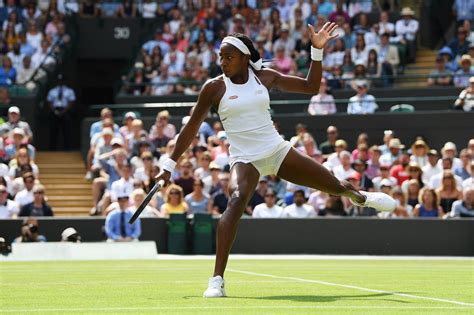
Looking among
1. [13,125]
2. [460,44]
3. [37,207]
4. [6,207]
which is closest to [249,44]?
[6,207]

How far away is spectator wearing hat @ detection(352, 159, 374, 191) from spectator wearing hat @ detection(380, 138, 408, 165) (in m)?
0.62

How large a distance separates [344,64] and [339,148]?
4678 millimetres

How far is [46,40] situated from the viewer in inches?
1239

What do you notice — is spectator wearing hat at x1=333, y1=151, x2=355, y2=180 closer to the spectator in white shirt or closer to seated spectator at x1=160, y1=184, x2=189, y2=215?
the spectator in white shirt

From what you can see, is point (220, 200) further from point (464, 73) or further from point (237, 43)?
point (237, 43)

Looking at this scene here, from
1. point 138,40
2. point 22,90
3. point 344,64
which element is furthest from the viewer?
point 138,40

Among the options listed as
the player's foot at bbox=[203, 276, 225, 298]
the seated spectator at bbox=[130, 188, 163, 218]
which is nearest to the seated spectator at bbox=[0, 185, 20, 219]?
the seated spectator at bbox=[130, 188, 163, 218]

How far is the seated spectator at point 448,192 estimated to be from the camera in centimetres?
2072

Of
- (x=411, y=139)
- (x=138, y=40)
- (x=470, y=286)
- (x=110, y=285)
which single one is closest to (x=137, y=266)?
(x=110, y=285)

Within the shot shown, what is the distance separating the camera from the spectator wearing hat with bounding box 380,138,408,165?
902 inches

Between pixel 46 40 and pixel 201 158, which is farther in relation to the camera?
pixel 46 40

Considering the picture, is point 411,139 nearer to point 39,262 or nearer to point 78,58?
point 39,262

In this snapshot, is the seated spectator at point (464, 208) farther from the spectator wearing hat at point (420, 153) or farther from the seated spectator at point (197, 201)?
the seated spectator at point (197, 201)

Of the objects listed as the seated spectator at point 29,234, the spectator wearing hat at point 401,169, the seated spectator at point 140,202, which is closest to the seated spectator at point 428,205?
the spectator wearing hat at point 401,169
